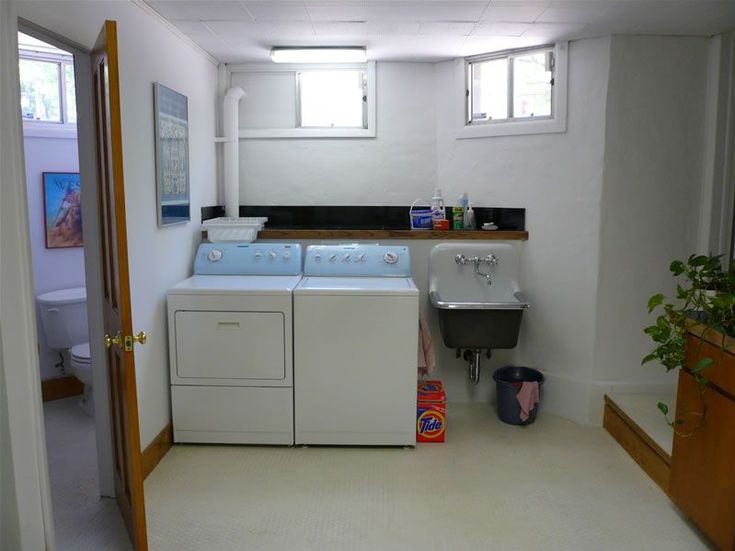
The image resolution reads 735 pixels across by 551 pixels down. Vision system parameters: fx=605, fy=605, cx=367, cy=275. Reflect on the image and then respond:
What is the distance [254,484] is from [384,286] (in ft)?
3.80

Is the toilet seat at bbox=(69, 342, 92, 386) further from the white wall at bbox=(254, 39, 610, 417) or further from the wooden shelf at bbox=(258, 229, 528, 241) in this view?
the white wall at bbox=(254, 39, 610, 417)

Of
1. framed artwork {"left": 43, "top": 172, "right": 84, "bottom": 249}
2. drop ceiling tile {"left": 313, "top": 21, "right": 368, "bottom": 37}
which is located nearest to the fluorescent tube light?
drop ceiling tile {"left": 313, "top": 21, "right": 368, "bottom": 37}

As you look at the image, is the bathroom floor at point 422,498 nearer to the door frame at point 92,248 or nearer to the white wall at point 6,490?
the door frame at point 92,248

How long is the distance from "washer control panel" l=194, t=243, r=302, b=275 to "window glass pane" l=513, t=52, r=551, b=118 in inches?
63.0

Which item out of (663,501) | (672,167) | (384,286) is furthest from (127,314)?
(672,167)

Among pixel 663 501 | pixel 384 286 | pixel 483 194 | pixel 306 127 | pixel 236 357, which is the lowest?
pixel 663 501

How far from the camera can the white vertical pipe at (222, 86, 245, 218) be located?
12.6 ft

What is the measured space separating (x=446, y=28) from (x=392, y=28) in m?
0.28

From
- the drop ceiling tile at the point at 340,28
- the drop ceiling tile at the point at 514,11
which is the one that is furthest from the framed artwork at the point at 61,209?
the drop ceiling tile at the point at 514,11

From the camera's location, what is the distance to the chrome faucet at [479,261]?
3.65 m

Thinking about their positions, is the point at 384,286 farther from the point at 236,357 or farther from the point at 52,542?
the point at 52,542

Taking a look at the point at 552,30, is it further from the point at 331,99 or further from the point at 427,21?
the point at 331,99

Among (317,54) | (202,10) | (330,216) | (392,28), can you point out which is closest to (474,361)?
(330,216)

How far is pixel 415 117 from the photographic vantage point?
3949mm
